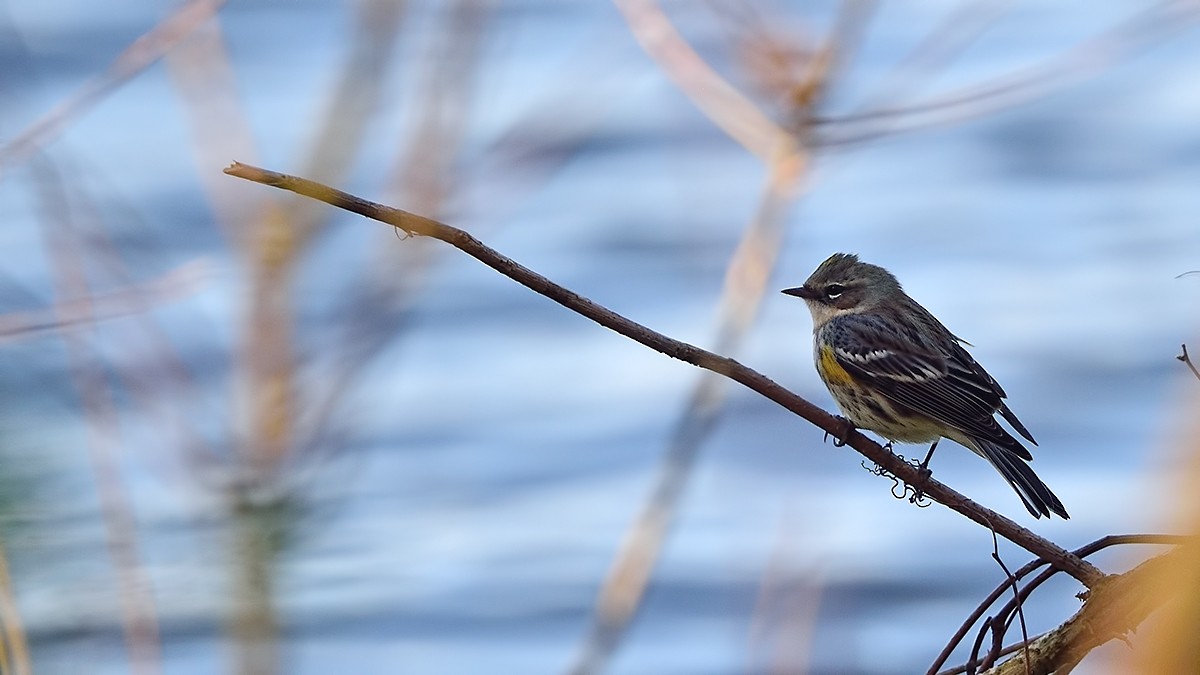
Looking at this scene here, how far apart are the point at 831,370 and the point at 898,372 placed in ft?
0.90

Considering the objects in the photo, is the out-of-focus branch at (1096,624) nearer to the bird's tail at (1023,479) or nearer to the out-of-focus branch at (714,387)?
the out-of-focus branch at (714,387)

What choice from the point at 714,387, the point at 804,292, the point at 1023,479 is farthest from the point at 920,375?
the point at 714,387

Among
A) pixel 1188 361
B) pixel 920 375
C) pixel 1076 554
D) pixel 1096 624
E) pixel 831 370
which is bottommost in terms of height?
pixel 1096 624

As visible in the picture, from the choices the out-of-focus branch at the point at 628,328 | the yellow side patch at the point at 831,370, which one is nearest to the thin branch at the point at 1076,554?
the out-of-focus branch at the point at 628,328

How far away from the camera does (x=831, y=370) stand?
18.8ft

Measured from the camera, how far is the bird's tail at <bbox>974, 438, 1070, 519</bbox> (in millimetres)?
4348

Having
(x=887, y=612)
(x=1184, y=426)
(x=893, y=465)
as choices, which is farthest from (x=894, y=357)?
(x=1184, y=426)

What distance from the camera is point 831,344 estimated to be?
19.3ft

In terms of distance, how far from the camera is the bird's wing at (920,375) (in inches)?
206

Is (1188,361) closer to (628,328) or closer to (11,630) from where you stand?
(628,328)

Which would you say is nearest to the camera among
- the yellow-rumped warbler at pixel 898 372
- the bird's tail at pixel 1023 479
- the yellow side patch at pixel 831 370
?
the bird's tail at pixel 1023 479

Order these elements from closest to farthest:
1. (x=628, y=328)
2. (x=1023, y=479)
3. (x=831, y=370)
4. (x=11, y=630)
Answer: (x=628, y=328) → (x=11, y=630) → (x=1023, y=479) → (x=831, y=370)

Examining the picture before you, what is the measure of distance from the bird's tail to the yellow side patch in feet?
1.96

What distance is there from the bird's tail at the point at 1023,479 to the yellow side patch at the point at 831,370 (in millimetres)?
599
